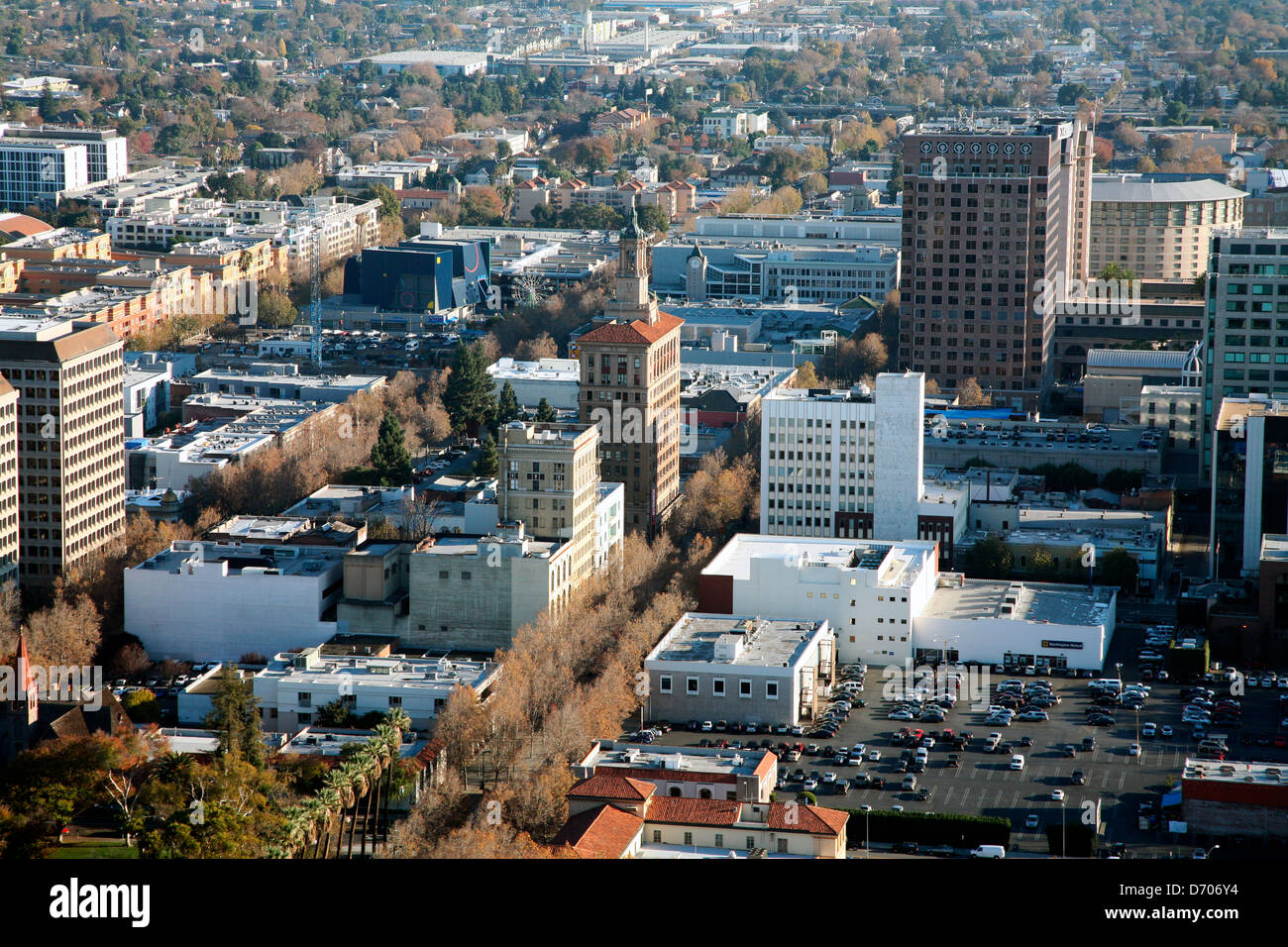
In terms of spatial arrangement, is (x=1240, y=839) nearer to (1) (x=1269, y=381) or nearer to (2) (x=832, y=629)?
(2) (x=832, y=629)

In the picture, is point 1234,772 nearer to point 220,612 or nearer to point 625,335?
point 220,612

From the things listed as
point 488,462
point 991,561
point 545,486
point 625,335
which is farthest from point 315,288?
point 991,561

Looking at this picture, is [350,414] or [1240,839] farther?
[350,414]

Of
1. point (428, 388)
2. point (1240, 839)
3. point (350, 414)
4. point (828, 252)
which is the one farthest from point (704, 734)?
point (828, 252)

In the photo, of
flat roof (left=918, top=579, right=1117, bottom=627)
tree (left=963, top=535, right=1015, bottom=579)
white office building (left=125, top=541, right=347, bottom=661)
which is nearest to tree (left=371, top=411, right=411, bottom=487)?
white office building (left=125, top=541, right=347, bottom=661)
